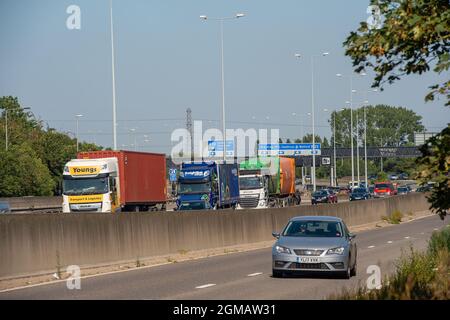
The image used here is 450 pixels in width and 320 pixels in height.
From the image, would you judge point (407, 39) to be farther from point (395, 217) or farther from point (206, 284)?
point (395, 217)

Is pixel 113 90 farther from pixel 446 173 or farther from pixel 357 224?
pixel 446 173

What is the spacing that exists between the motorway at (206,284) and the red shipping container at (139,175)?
16.9 m

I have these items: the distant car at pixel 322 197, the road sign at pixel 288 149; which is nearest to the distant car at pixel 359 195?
the distant car at pixel 322 197

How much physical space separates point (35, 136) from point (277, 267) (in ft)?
294

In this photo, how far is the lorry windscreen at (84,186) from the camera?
4366cm

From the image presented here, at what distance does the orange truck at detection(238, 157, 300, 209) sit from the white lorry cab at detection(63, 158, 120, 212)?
732 inches

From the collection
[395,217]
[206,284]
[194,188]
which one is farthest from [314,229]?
[395,217]

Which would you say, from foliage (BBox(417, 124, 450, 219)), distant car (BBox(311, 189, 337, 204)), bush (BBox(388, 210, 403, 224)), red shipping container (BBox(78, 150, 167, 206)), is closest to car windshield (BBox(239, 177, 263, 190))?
bush (BBox(388, 210, 403, 224))

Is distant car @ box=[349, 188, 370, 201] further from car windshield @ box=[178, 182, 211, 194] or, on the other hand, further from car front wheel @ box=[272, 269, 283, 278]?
car front wheel @ box=[272, 269, 283, 278]

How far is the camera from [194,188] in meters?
52.0

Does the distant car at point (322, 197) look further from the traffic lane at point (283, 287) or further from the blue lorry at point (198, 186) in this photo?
the traffic lane at point (283, 287)
